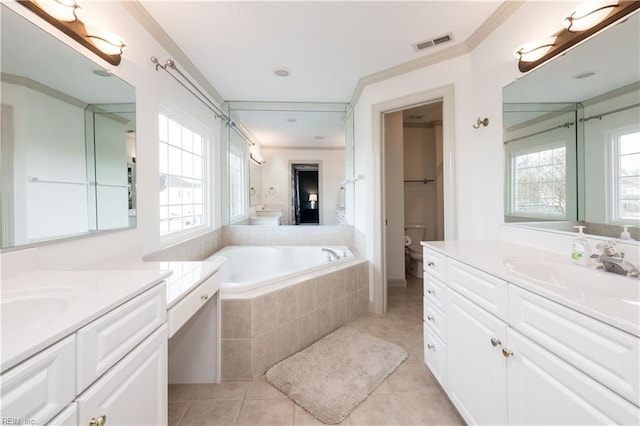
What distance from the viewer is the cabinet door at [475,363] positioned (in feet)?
3.27

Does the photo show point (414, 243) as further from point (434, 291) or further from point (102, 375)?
point (102, 375)

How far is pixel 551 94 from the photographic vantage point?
138 centimetres

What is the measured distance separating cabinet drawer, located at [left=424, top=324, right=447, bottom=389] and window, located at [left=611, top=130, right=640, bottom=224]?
3.30 feet

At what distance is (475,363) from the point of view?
1129 mm

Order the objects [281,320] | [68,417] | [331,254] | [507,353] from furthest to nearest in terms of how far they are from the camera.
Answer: [331,254], [281,320], [507,353], [68,417]

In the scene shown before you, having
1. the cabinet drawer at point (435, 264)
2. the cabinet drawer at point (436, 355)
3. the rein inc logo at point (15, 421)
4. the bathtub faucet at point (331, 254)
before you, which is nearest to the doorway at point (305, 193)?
the bathtub faucet at point (331, 254)

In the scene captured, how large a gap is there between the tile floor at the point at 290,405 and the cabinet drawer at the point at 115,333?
2.67ft

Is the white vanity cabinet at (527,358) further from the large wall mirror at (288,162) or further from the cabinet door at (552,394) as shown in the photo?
the large wall mirror at (288,162)

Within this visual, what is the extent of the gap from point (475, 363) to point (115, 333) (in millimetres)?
1391

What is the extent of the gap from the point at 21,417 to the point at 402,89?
2789mm

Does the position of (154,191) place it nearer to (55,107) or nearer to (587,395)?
(55,107)

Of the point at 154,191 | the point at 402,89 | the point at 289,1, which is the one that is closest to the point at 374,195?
the point at 402,89

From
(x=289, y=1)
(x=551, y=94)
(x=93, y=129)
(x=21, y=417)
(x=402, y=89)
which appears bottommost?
(x=21, y=417)

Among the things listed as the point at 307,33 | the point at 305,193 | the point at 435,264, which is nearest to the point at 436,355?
the point at 435,264
